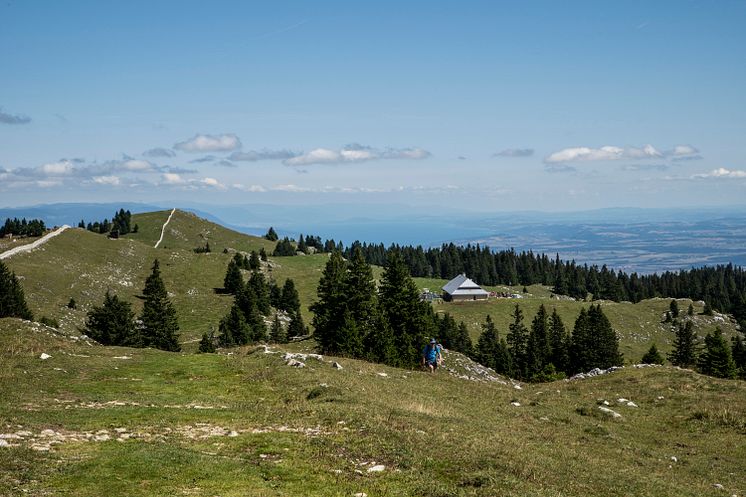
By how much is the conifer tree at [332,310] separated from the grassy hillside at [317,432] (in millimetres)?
22601

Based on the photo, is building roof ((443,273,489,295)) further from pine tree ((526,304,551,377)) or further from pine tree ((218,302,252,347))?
pine tree ((218,302,252,347))

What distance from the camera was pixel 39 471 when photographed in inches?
508

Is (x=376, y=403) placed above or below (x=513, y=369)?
above

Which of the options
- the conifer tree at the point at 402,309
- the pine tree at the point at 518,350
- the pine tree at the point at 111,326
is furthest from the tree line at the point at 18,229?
the pine tree at the point at 518,350

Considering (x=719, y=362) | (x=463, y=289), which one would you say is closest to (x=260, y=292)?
(x=463, y=289)

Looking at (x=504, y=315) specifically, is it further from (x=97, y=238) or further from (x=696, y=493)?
(x=696, y=493)

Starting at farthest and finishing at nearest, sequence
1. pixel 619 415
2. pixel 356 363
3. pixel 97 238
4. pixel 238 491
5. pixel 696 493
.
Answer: pixel 97 238
pixel 356 363
pixel 619 415
pixel 696 493
pixel 238 491

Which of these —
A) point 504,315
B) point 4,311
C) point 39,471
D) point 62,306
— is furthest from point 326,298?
point 504,315

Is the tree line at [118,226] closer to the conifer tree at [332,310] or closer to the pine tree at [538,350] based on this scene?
the pine tree at [538,350]

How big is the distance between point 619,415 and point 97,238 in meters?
133

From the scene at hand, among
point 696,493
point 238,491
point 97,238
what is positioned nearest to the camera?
point 238,491

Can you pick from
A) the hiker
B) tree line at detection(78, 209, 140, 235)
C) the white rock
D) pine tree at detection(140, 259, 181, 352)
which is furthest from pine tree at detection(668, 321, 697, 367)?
tree line at detection(78, 209, 140, 235)

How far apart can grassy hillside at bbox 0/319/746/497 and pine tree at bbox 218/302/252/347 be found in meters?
48.1

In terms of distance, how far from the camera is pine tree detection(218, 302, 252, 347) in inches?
3268
